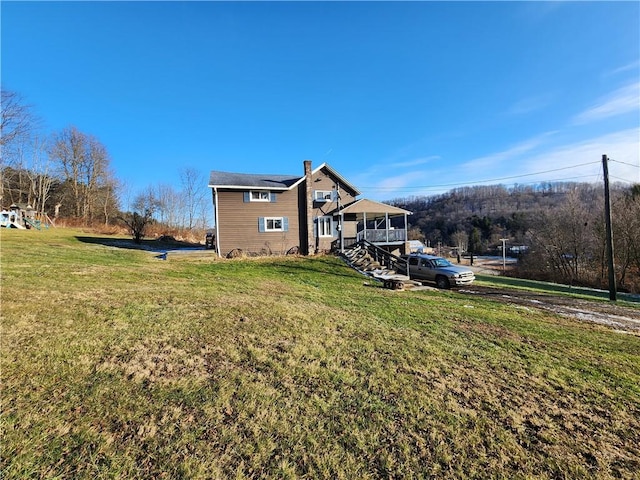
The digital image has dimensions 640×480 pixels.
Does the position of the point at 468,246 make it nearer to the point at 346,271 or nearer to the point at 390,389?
the point at 346,271

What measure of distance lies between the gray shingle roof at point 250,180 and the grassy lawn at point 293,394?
14.0 meters

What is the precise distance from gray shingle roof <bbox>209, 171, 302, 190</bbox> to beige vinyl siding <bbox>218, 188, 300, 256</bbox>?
23.1 inches

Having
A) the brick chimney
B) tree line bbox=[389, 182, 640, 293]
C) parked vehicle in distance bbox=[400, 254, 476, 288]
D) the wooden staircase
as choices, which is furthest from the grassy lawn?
tree line bbox=[389, 182, 640, 293]

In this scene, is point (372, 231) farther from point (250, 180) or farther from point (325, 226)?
point (250, 180)

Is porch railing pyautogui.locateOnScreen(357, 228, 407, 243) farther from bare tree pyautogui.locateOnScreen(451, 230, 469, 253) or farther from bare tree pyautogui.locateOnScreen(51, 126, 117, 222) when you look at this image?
bare tree pyautogui.locateOnScreen(451, 230, 469, 253)

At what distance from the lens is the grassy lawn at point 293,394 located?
101 inches

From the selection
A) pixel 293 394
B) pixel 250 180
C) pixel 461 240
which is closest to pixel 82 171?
pixel 250 180

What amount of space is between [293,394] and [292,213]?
1860 centimetres

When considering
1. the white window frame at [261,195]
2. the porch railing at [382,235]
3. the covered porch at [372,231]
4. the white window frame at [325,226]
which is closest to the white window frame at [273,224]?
the white window frame at [261,195]

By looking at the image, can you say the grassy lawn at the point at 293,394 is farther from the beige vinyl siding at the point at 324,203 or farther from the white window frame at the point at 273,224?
the beige vinyl siding at the point at 324,203

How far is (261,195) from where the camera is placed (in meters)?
20.6

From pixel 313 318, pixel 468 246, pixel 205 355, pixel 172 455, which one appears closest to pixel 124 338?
pixel 205 355

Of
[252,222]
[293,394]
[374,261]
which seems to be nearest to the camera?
[293,394]

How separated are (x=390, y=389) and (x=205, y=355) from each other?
283cm
